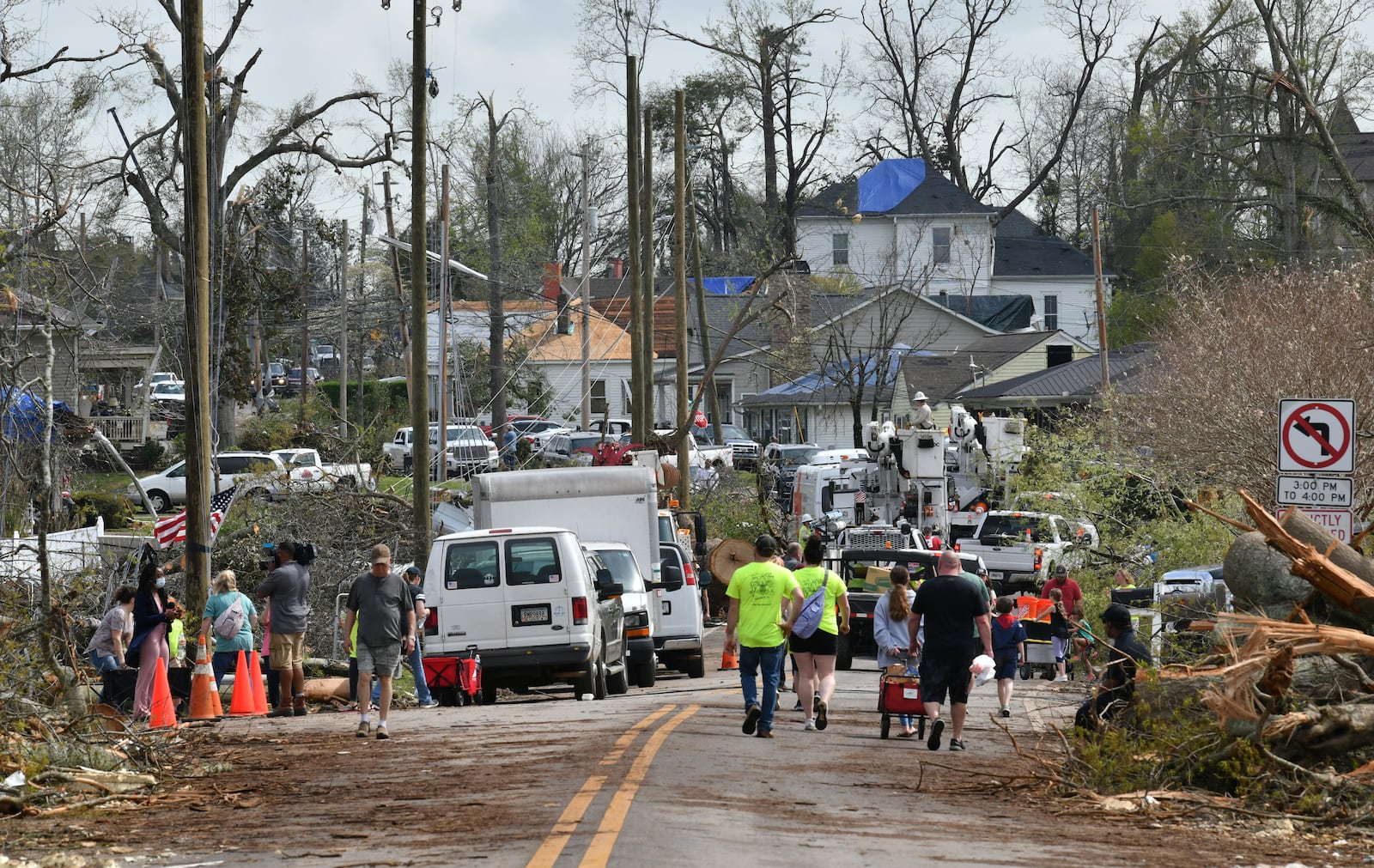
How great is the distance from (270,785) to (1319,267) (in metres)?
29.7

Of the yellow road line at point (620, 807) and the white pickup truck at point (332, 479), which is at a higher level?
the white pickup truck at point (332, 479)

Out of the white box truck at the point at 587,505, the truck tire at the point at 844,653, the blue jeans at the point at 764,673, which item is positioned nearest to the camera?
the blue jeans at the point at 764,673

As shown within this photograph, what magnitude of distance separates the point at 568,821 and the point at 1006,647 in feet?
28.2

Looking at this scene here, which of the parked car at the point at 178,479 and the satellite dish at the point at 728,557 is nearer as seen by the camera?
the satellite dish at the point at 728,557

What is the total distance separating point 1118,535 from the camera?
25.9 m

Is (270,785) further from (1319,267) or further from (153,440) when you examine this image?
(153,440)

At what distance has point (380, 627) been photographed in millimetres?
14039

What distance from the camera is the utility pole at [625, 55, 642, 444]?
32406 mm

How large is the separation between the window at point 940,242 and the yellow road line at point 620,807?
55522 millimetres

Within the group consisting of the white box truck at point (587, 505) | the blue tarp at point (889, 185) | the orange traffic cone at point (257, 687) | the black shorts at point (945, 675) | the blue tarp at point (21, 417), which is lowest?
the orange traffic cone at point (257, 687)

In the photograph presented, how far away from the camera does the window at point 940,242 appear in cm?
6738

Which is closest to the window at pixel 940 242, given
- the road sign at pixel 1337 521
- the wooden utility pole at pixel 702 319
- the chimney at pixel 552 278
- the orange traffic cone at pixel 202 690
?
the wooden utility pole at pixel 702 319

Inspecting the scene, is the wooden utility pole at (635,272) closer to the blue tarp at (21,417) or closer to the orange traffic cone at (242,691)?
the blue tarp at (21,417)

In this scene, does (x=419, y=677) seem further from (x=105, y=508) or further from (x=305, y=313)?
(x=305, y=313)
